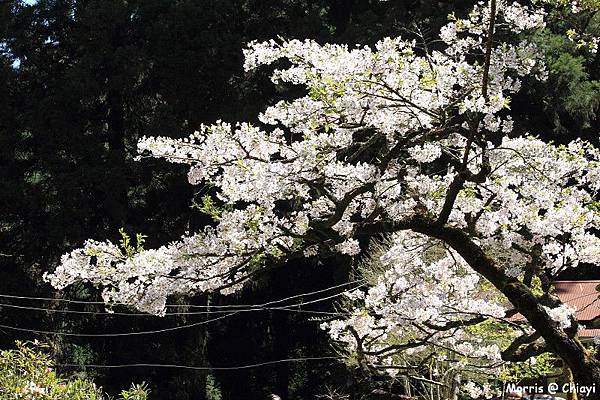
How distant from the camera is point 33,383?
4.30m

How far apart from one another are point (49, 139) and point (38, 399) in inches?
337

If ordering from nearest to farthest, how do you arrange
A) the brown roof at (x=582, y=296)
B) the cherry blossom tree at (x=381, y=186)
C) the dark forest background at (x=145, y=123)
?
1. the cherry blossom tree at (x=381, y=186)
2. the brown roof at (x=582, y=296)
3. the dark forest background at (x=145, y=123)

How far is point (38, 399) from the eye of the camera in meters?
4.23

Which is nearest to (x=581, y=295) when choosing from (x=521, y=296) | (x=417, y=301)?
(x=417, y=301)

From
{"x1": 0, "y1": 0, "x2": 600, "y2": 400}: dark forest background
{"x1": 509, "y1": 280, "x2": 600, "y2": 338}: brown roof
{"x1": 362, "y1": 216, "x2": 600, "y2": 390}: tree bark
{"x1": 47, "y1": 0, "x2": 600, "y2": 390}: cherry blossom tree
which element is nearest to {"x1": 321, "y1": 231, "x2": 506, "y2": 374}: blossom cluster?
{"x1": 47, "y1": 0, "x2": 600, "y2": 390}: cherry blossom tree

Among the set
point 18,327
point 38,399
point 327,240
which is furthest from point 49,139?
point 327,240

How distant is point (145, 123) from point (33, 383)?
9.29 metres

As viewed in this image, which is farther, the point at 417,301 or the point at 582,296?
the point at 582,296

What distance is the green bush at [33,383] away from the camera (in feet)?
13.9

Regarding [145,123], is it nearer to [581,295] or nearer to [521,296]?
[581,295]

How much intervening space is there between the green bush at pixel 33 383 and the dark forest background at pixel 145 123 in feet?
22.8

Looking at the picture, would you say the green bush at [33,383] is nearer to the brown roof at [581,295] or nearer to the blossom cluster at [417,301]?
the blossom cluster at [417,301]

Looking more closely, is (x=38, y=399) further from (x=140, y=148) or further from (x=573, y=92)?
(x=573, y=92)

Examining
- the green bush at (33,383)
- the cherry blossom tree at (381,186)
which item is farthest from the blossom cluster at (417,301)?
the green bush at (33,383)
